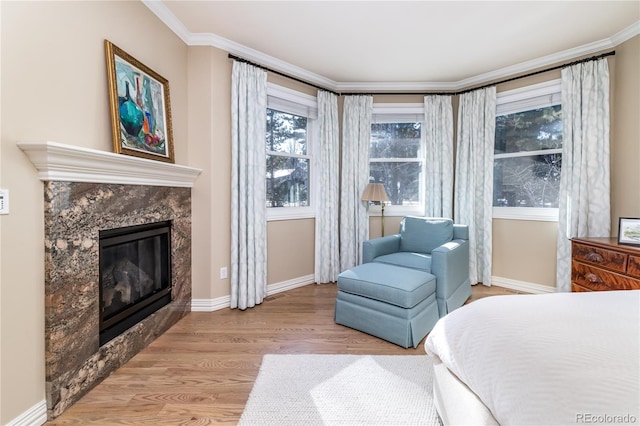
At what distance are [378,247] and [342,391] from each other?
1558 millimetres

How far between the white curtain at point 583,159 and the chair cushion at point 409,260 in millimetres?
1427

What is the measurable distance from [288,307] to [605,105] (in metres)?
3.59

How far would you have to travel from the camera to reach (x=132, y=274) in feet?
7.09

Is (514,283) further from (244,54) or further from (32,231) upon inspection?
(32,231)

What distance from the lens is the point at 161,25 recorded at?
2395 millimetres

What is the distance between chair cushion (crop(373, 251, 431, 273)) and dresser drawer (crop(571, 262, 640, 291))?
1.23 metres

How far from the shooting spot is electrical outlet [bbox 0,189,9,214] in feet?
4.17

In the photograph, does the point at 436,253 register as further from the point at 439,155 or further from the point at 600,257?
the point at 439,155

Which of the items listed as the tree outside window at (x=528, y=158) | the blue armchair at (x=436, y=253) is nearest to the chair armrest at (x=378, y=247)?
the blue armchair at (x=436, y=253)

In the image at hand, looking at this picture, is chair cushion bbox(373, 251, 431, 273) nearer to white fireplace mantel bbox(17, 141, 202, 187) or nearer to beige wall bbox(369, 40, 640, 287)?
beige wall bbox(369, 40, 640, 287)

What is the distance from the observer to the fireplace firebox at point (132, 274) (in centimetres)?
187

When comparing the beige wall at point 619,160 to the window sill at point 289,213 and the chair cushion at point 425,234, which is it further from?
the window sill at point 289,213

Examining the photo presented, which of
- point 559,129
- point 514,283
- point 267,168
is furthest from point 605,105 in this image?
point 267,168

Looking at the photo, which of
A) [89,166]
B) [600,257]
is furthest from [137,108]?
[600,257]
